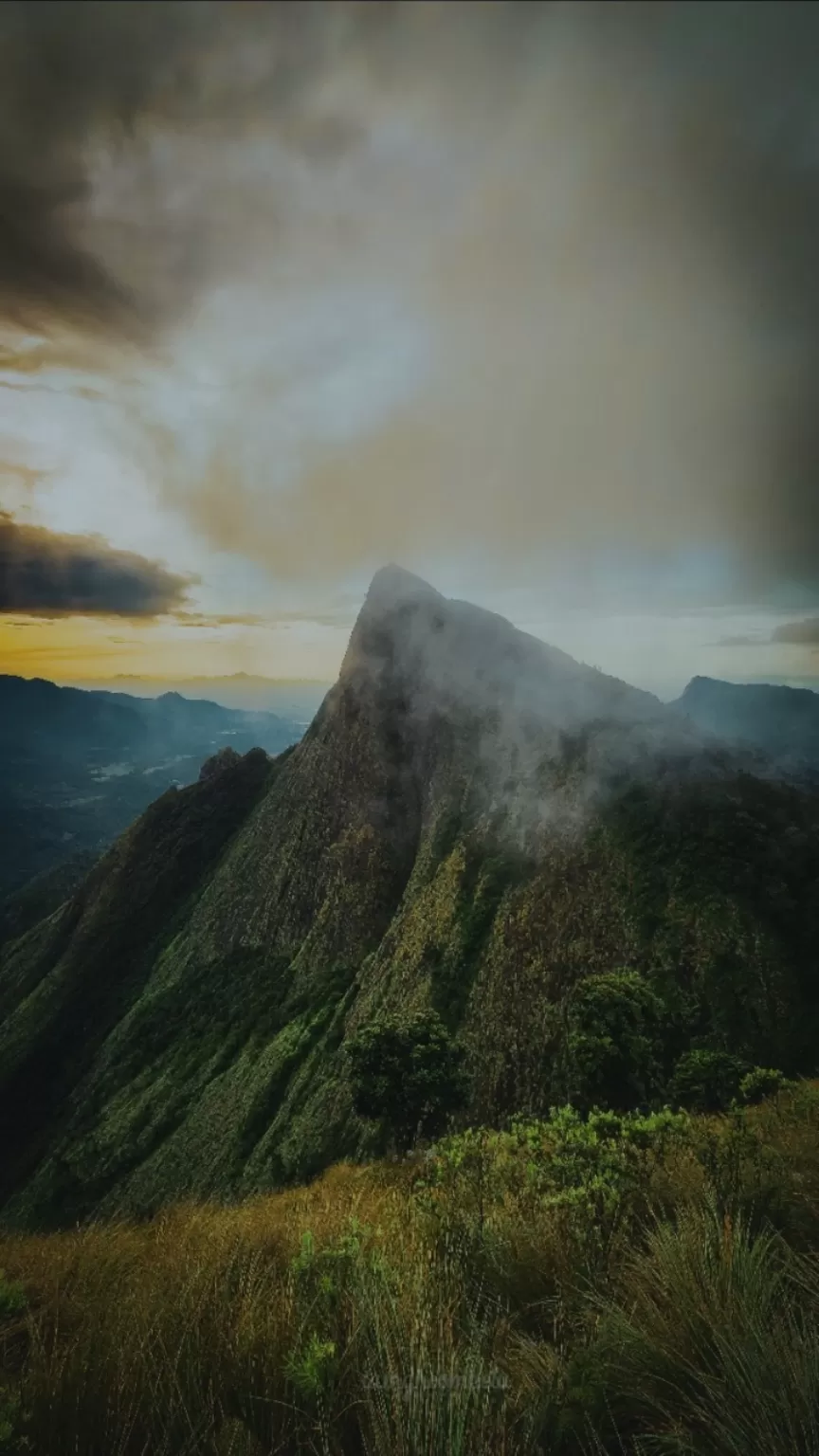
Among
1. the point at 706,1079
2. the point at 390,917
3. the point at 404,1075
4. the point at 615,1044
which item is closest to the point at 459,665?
the point at 390,917

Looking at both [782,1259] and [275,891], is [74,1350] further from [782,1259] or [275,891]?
[275,891]

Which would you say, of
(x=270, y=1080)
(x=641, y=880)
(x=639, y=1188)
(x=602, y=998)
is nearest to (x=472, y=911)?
(x=641, y=880)

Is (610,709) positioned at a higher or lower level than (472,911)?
higher

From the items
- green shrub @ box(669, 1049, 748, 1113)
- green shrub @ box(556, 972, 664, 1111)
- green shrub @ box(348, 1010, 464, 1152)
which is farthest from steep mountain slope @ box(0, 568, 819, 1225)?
green shrub @ box(556, 972, 664, 1111)

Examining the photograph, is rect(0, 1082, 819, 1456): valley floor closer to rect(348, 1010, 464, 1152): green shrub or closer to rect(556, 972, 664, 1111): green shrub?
rect(556, 972, 664, 1111): green shrub

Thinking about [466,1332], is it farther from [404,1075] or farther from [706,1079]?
[404,1075]
